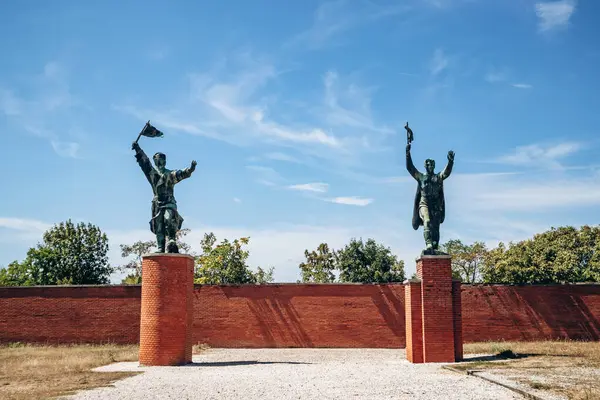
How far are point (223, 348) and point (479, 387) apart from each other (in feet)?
47.0

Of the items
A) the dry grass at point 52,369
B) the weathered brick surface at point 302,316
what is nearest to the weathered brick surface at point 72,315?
the dry grass at point 52,369

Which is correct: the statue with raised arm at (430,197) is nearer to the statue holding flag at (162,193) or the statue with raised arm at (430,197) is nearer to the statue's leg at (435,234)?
the statue's leg at (435,234)

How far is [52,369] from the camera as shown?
46.7 ft

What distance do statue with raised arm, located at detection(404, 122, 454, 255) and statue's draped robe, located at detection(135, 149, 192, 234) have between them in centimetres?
586

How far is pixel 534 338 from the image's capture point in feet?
71.8

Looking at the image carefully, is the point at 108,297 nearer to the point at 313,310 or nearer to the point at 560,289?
the point at 313,310

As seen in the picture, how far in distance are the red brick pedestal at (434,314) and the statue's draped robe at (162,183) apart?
→ 6326mm

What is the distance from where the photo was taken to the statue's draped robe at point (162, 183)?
1600 cm

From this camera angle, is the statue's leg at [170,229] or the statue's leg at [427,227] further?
the statue's leg at [170,229]

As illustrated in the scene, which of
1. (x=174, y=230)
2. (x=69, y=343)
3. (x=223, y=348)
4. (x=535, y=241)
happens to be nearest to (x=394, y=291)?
(x=223, y=348)

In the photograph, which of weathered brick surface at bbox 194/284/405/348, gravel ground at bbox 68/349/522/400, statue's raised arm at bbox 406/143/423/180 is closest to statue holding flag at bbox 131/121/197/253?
gravel ground at bbox 68/349/522/400

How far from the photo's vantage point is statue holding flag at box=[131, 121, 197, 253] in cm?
1581

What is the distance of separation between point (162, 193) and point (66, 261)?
24162mm

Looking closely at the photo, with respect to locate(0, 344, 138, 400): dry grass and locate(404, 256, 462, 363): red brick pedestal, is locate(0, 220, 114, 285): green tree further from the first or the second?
locate(404, 256, 462, 363): red brick pedestal
